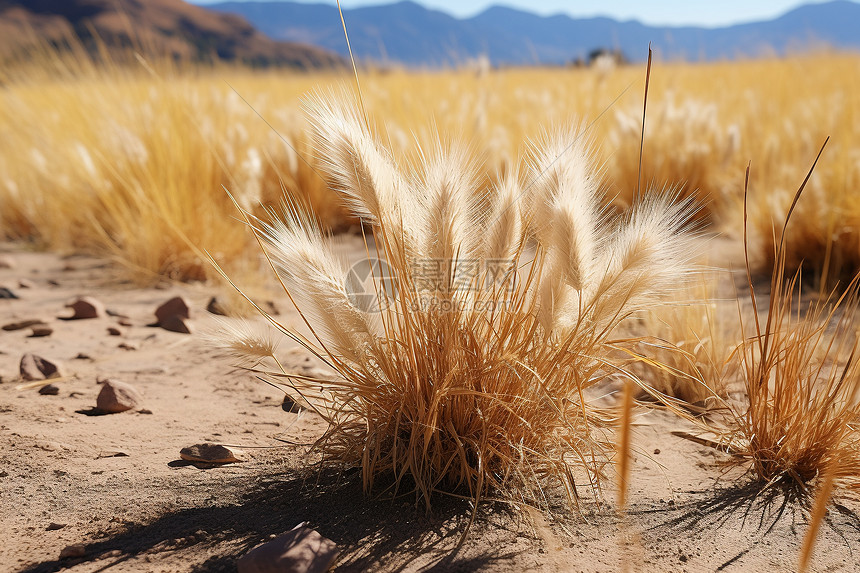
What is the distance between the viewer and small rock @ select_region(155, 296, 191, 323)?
219 centimetres

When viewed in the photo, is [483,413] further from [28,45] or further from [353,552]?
[28,45]

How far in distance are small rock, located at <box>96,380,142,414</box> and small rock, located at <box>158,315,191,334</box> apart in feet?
1.95

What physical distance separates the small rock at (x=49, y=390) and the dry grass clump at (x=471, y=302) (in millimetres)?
866

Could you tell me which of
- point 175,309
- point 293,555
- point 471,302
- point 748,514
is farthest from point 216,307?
point 748,514

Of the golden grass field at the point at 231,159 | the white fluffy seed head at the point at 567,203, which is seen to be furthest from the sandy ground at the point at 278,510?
the golden grass field at the point at 231,159

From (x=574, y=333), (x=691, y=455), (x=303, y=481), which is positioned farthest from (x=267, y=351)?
(x=691, y=455)

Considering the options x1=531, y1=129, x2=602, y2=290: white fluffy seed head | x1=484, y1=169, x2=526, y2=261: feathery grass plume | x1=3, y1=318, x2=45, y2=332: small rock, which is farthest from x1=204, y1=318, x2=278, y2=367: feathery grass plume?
x1=3, y1=318, x2=45, y2=332: small rock

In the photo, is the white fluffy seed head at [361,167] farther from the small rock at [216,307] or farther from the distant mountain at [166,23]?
the distant mountain at [166,23]

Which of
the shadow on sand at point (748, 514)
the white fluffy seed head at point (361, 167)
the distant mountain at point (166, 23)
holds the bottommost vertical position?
the shadow on sand at point (748, 514)

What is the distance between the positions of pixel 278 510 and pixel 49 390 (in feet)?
2.84

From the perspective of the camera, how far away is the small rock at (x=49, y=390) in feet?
5.25

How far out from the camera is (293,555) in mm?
913

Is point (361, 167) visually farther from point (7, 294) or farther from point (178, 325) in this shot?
point (7, 294)

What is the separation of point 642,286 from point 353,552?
65cm
